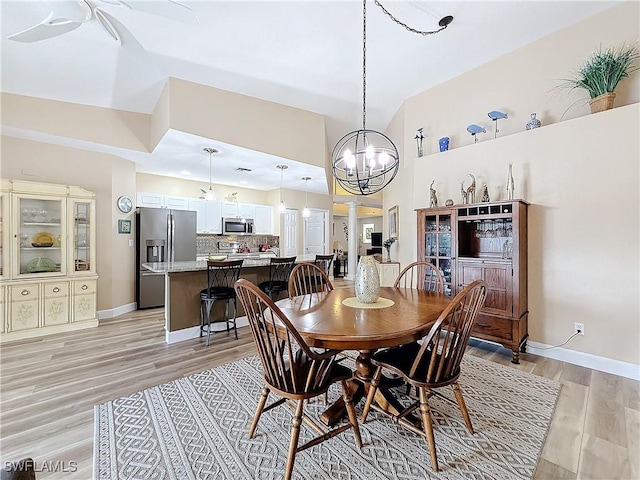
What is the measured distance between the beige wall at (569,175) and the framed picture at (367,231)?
379 inches

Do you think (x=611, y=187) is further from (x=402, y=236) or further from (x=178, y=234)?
(x=178, y=234)

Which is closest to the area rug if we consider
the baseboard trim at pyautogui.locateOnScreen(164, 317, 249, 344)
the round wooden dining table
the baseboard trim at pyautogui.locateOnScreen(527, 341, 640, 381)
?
the round wooden dining table

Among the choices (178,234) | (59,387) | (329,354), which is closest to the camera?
(329,354)

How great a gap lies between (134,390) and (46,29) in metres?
2.74

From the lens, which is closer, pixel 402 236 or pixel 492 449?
pixel 492 449

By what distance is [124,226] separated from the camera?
4945 millimetres

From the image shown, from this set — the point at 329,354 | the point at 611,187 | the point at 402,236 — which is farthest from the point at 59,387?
the point at 611,187

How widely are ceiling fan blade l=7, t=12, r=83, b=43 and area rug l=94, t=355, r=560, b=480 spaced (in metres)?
2.69

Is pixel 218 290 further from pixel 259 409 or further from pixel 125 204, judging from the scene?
pixel 125 204

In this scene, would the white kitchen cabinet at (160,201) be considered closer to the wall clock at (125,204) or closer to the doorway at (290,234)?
the wall clock at (125,204)

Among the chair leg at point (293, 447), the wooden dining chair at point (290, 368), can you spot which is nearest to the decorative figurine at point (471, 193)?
the wooden dining chair at point (290, 368)

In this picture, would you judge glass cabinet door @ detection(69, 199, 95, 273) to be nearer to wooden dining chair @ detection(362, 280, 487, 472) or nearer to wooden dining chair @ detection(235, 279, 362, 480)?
wooden dining chair @ detection(235, 279, 362, 480)

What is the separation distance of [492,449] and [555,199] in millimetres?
2584

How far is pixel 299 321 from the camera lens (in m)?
1.73
